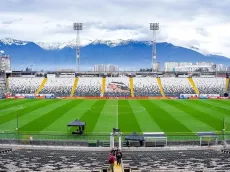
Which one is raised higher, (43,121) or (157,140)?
(43,121)

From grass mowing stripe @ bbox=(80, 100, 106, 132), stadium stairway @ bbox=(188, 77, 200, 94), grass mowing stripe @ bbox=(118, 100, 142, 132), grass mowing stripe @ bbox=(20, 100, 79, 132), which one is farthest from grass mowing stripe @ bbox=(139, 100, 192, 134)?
stadium stairway @ bbox=(188, 77, 200, 94)

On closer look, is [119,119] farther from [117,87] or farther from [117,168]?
[117,87]

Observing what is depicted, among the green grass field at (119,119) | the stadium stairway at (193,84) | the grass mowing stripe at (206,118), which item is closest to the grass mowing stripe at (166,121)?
the green grass field at (119,119)

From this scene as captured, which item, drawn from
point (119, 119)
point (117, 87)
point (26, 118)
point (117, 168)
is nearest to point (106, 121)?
point (119, 119)

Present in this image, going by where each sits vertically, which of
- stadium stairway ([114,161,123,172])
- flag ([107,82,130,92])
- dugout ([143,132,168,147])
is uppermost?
flag ([107,82,130,92])

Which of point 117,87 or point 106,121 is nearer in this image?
point 106,121

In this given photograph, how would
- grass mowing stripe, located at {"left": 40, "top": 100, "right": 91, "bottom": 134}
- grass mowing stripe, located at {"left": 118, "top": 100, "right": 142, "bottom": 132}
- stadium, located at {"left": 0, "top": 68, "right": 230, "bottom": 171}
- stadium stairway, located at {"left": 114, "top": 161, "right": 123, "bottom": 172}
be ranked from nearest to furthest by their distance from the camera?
1. stadium stairway, located at {"left": 114, "top": 161, "right": 123, "bottom": 172}
2. stadium, located at {"left": 0, "top": 68, "right": 230, "bottom": 171}
3. grass mowing stripe, located at {"left": 40, "top": 100, "right": 91, "bottom": 134}
4. grass mowing stripe, located at {"left": 118, "top": 100, "right": 142, "bottom": 132}

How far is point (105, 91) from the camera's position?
9206 centimetres

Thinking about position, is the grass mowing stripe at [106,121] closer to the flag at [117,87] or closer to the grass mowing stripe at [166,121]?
the grass mowing stripe at [166,121]

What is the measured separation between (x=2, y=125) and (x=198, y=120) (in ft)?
92.2

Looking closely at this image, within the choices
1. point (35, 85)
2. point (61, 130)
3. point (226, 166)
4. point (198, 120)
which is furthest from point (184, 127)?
point (35, 85)

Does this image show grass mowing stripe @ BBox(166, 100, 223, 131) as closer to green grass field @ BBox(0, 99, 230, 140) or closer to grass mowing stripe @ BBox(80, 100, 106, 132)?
green grass field @ BBox(0, 99, 230, 140)

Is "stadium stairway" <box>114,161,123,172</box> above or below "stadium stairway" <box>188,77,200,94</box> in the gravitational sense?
below

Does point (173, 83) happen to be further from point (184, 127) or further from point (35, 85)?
point (184, 127)
